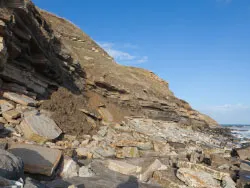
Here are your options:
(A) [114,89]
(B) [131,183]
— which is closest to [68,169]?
(B) [131,183]

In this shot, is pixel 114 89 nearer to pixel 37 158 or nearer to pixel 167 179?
pixel 167 179

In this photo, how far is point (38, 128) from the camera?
9.05 metres

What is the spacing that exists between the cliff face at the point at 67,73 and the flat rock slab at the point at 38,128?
4.52ft

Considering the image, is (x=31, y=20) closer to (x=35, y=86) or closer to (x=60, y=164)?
(x=35, y=86)

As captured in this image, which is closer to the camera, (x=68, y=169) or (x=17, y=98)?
(x=68, y=169)

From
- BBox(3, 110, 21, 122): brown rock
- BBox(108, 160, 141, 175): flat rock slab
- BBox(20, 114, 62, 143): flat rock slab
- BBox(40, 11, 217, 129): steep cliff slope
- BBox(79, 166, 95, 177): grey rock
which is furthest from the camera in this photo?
BBox(40, 11, 217, 129): steep cliff slope

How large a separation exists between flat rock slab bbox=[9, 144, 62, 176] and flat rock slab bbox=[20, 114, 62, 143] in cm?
211

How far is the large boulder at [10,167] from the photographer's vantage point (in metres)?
3.76

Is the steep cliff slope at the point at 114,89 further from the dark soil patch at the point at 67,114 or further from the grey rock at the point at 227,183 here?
the grey rock at the point at 227,183

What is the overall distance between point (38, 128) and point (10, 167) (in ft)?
17.4

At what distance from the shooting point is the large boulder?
3759 mm

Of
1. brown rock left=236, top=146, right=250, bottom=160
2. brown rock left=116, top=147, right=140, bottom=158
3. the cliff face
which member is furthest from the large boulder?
brown rock left=236, top=146, right=250, bottom=160

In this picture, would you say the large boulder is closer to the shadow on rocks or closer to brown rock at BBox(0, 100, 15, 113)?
the shadow on rocks

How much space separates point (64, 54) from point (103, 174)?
1227 cm
